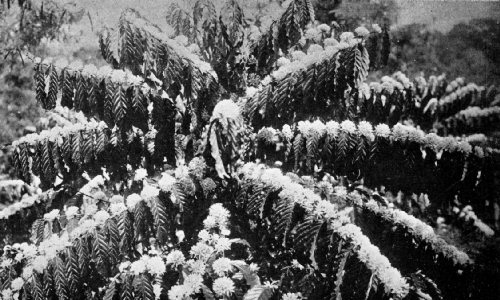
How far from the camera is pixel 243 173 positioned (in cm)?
167

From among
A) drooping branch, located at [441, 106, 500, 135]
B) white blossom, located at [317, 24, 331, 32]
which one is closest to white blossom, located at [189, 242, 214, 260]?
white blossom, located at [317, 24, 331, 32]

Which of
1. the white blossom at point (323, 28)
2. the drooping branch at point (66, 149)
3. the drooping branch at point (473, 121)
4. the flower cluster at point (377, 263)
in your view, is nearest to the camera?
the flower cluster at point (377, 263)

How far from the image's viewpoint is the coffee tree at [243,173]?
4.30 feet

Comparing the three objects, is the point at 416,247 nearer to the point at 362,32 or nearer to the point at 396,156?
the point at 396,156

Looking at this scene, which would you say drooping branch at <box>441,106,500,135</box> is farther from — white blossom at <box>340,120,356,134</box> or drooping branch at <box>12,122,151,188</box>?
drooping branch at <box>12,122,151,188</box>

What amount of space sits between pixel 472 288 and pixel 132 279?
1288 mm

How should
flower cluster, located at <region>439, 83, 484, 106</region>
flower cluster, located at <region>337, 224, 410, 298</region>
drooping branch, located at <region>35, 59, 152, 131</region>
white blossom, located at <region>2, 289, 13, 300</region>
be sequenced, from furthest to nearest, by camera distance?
1. flower cluster, located at <region>439, 83, 484, 106</region>
2. drooping branch, located at <region>35, 59, 152, 131</region>
3. white blossom, located at <region>2, 289, 13, 300</region>
4. flower cluster, located at <region>337, 224, 410, 298</region>

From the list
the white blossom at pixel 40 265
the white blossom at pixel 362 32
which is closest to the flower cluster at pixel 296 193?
the white blossom at pixel 362 32

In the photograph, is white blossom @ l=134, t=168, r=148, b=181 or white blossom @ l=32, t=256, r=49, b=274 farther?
white blossom @ l=134, t=168, r=148, b=181

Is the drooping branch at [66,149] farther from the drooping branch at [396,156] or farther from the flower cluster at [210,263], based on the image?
the drooping branch at [396,156]

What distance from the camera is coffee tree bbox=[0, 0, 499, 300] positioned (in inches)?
51.6

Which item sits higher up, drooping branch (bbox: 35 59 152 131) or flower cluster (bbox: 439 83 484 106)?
flower cluster (bbox: 439 83 484 106)

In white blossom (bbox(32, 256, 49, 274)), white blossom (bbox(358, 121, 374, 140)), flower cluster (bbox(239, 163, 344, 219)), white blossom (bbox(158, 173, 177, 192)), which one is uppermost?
white blossom (bbox(358, 121, 374, 140))

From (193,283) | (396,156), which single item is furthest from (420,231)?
(193,283)
